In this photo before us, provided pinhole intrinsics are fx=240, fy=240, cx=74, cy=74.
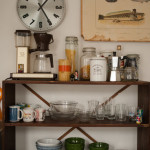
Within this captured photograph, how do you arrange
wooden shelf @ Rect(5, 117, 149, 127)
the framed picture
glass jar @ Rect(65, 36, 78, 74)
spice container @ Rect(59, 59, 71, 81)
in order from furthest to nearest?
the framed picture → glass jar @ Rect(65, 36, 78, 74) → spice container @ Rect(59, 59, 71, 81) → wooden shelf @ Rect(5, 117, 149, 127)

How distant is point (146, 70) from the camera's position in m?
2.35

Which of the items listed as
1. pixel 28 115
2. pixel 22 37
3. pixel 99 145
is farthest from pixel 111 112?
pixel 22 37

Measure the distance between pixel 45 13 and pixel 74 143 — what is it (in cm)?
125

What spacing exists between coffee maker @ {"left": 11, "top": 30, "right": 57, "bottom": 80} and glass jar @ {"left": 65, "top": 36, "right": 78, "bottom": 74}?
15cm

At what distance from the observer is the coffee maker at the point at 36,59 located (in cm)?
204

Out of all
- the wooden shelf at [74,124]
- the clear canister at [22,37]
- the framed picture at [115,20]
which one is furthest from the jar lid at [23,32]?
the wooden shelf at [74,124]

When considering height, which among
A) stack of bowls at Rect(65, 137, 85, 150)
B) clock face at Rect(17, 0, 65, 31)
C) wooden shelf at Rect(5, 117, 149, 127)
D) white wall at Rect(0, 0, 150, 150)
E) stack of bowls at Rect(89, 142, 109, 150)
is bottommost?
stack of bowls at Rect(89, 142, 109, 150)

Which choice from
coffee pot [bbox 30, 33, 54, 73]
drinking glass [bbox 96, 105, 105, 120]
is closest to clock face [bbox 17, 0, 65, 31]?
coffee pot [bbox 30, 33, 54, 73]

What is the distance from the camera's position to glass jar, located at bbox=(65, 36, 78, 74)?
219 centimetres

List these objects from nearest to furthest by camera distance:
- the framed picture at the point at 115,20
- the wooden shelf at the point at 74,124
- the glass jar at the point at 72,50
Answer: the wooden shelf at the point at 74,124 → the glass jar at the point at 72,50 → the framed picture at the point at 115,20

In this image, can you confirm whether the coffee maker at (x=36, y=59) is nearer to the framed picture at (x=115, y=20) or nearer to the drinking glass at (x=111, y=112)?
the framed picture at (x=115, y=20)

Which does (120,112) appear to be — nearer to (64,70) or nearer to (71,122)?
(71,122)

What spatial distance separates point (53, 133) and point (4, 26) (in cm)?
114

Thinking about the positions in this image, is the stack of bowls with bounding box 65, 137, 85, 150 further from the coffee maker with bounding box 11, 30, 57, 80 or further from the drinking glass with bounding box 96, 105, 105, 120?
the coffee maker with bounding box 11, 30, 57, 80
